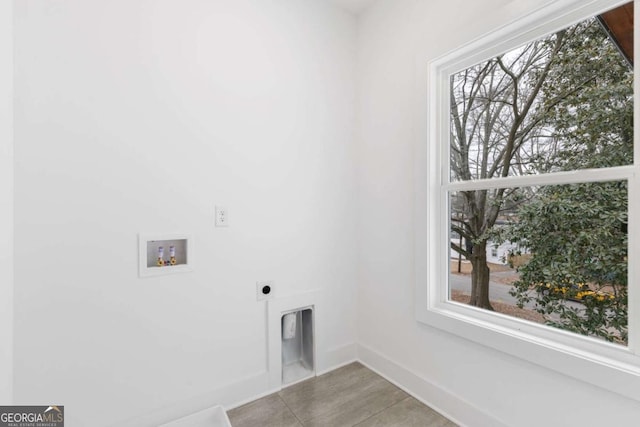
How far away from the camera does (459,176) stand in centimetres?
168

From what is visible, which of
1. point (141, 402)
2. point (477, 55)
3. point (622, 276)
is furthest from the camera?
point (477, 55)

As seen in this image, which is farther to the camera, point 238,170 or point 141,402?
point 238,170

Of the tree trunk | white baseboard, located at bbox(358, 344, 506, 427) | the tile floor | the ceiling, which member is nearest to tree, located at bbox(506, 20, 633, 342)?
the tree trunk

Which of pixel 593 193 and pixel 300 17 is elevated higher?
pixel 300 17

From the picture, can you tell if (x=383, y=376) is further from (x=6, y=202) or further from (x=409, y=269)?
(x=6, y=202)

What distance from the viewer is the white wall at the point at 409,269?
127 cm

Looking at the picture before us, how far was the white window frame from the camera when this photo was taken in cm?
108

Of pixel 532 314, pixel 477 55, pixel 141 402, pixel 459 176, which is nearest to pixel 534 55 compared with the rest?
pixel 477 55

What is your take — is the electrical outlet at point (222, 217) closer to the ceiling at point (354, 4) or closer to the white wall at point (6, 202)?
the white wall at point (6, 202)

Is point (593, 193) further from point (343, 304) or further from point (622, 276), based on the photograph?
point (343, 304)

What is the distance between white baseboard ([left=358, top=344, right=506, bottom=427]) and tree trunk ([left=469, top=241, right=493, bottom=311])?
0.51 metres

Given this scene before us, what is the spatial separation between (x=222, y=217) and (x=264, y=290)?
52cm

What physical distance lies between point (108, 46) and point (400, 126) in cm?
160

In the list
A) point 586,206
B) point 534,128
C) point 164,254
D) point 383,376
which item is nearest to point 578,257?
point 586,206
